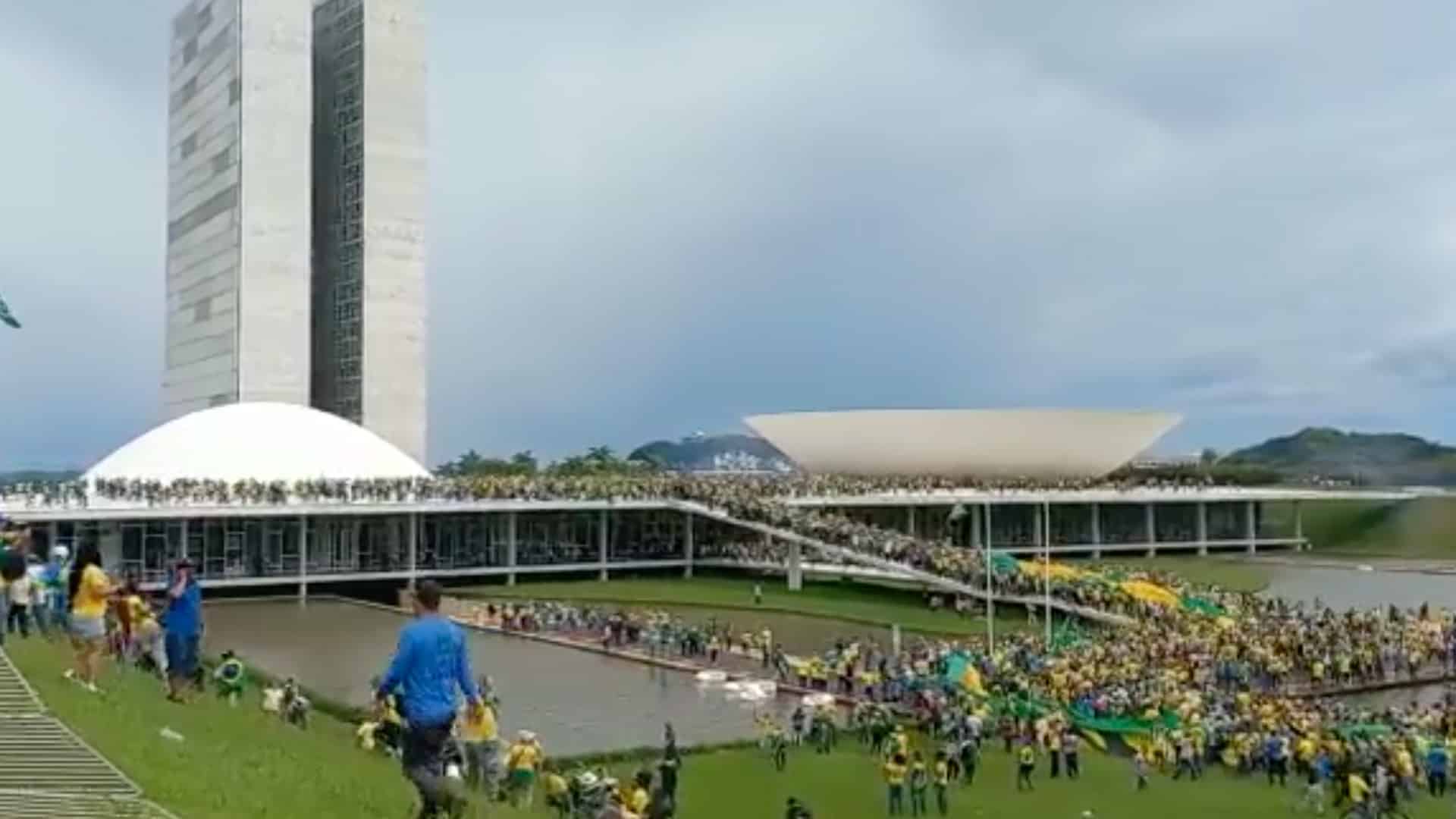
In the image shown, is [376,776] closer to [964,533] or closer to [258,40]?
[964,533]

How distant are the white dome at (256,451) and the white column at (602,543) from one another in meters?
5.75

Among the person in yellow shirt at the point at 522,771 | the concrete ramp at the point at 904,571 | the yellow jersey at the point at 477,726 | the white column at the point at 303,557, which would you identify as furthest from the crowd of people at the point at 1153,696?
the white column at the point at 303,557

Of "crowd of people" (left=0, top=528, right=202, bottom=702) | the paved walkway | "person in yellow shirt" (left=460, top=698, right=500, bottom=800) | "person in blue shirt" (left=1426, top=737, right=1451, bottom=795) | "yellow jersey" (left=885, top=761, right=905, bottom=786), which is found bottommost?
"person in blue shirt" (left=1426, top=737, right=1451, bottom=795)

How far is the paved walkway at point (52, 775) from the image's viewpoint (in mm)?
7941

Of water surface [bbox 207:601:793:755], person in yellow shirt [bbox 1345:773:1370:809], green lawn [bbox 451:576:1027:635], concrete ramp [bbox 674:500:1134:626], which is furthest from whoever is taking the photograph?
green lawn [bbox 451:576:1027:635]

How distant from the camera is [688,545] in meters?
48.0

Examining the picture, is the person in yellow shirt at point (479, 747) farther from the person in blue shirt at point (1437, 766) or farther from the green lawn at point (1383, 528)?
the green lawn at point (1383, 528)

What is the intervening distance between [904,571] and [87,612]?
2827cm

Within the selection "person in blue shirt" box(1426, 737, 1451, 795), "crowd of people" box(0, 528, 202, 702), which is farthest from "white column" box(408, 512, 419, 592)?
"person in blue shirt" box(1426, 737, 1451, 795)

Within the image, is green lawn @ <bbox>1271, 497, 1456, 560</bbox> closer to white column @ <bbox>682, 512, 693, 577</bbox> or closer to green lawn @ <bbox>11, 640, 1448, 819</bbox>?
white column @ <bbox>682, 512, 693, 577</bbox>

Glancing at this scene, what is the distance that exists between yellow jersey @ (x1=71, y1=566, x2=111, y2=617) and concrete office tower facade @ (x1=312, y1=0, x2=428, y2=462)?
52169 millimetres

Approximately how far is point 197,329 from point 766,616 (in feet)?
130

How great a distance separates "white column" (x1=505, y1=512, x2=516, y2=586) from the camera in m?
45.4

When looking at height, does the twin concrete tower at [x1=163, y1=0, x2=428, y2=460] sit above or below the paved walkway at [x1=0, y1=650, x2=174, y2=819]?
above
